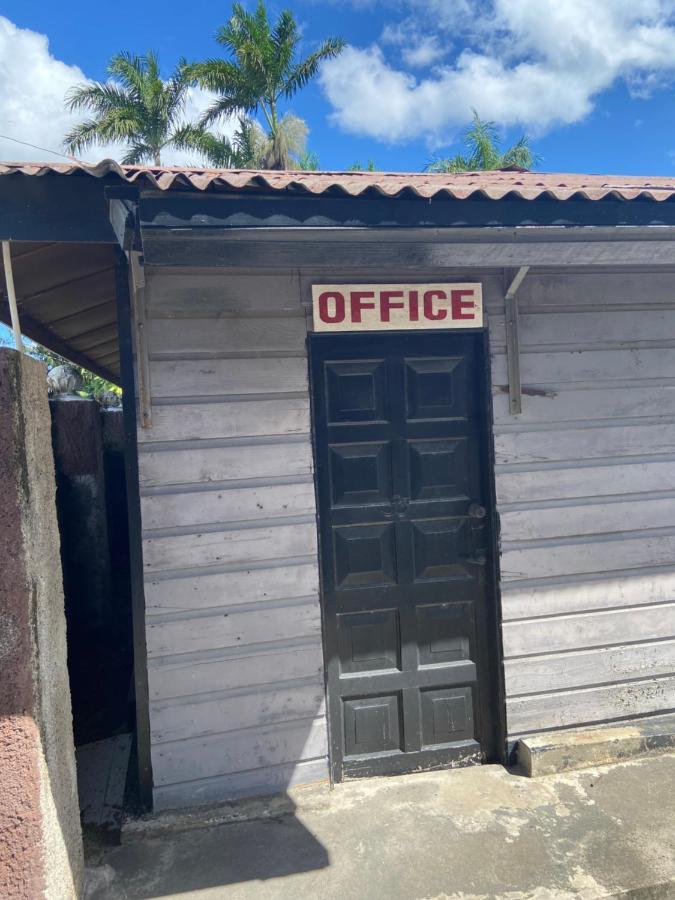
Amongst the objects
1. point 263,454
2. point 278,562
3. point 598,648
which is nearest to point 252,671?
point 278,562

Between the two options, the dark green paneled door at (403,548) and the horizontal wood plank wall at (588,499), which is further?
the horizontal wood plank wall at (588,499)

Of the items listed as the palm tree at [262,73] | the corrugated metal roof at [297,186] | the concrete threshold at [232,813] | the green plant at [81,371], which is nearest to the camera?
the corrugated metal roof at [297,186]

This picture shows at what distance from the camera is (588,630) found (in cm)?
368

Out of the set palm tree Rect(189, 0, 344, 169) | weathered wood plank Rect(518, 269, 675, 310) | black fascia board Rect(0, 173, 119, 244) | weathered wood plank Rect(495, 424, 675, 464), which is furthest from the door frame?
palm tree Rect(189, 0, 344, 169)

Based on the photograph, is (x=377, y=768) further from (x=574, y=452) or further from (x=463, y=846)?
(x=574, y=452)

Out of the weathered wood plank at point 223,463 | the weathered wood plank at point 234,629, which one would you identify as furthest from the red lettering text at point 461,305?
the weathered wood plank at point 234,629

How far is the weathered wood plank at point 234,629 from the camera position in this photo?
321 cm

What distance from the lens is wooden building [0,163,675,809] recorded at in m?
3.20

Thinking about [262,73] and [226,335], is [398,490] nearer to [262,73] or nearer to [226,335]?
[226,335]

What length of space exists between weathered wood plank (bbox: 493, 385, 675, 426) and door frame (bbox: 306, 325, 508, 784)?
100mm

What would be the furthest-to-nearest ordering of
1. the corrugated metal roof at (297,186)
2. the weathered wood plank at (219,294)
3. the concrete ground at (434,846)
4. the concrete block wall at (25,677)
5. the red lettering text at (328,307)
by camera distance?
the red lettering text at (328,307), the weathered wood plank at (219,294), the concrete ground at (434,846), the corrugated metal roof at (297,186), the concrete block wall at (25,677)

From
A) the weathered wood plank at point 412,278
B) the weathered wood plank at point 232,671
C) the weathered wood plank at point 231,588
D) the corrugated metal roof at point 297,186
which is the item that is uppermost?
the corrugated metal roof at point 297,186

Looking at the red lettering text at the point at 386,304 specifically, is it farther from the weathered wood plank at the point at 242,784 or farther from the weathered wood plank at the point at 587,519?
the weathered wood plank at the point at 242,784

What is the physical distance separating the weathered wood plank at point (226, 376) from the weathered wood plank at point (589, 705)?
2234 millimetres
